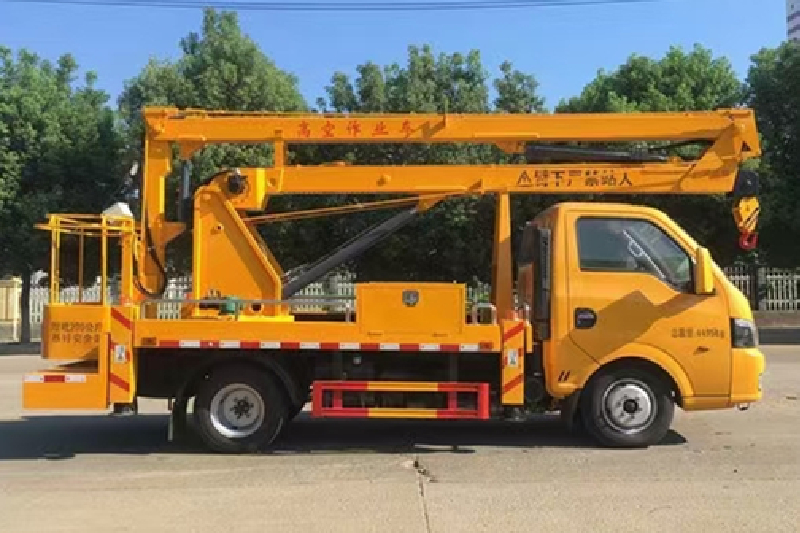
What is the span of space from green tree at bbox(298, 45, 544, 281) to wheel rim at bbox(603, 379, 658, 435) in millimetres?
11110

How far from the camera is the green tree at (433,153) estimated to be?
69.2ft

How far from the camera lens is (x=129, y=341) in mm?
9328

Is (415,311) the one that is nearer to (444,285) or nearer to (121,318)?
(444,285)

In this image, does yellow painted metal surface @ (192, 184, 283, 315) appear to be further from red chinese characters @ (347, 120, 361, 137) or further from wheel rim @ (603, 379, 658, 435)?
wheel rim @ (603, 379, 658, 435)

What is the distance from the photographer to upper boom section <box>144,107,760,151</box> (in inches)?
408

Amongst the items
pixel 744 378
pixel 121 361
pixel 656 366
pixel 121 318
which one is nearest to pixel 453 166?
pixel 656 366

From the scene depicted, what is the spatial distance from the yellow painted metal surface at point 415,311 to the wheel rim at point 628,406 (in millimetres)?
1661

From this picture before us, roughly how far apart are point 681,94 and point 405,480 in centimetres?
1877

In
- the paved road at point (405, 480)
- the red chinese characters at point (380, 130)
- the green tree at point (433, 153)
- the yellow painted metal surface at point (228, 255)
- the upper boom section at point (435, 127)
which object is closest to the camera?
the paved road at point (405, 480)

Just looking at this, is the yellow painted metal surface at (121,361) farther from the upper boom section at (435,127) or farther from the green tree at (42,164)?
the green tree at (42,164)

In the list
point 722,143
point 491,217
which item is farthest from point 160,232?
point 491,217

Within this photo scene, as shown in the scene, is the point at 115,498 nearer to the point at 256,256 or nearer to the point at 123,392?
the point at 123,392

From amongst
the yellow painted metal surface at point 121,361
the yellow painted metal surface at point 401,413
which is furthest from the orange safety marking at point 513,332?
the yellow painted metal surface at point 121,361

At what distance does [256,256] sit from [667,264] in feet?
14.1
